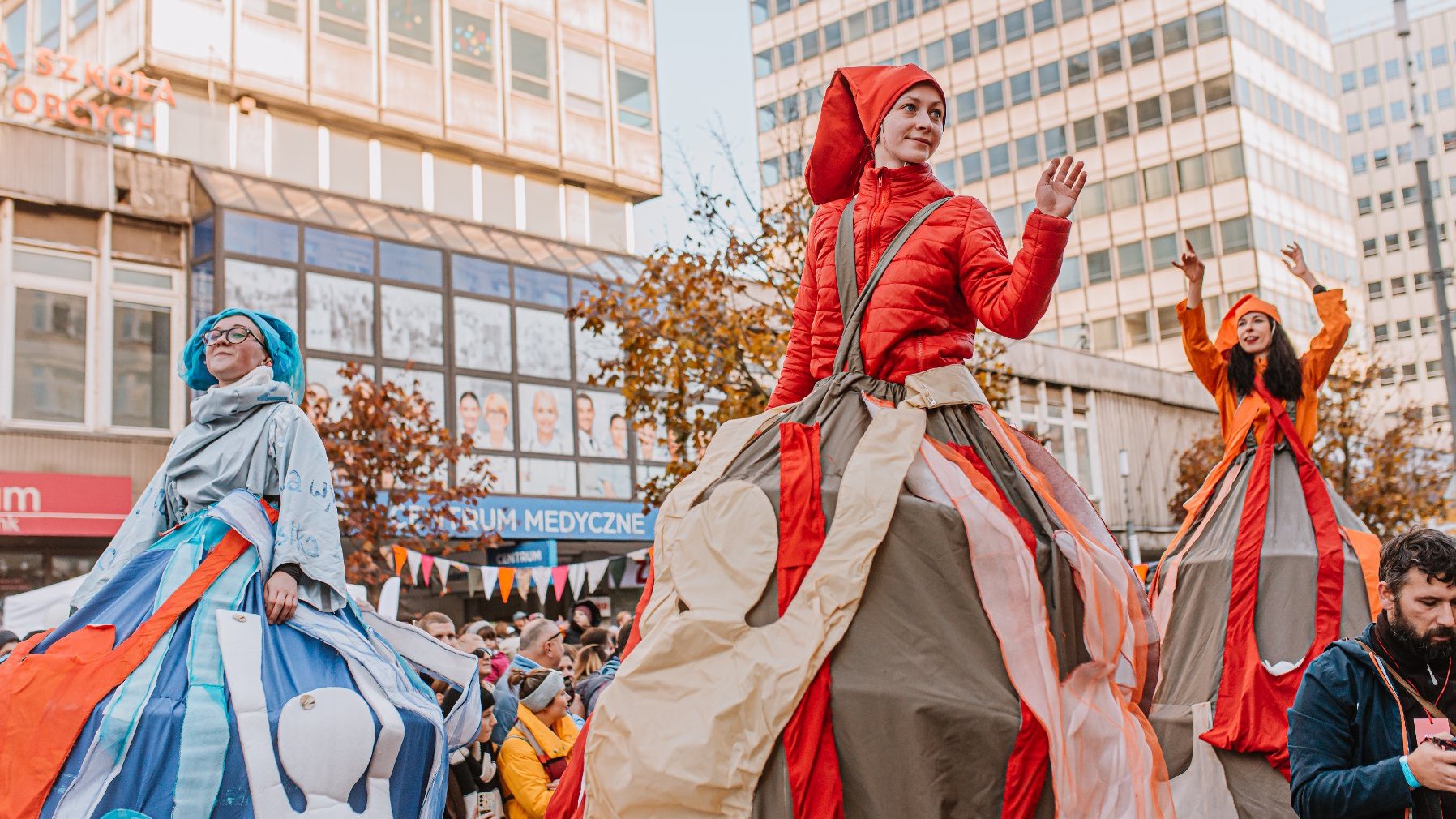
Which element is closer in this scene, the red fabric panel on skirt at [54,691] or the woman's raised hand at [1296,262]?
the red fabric panel on skirt at [54,691]

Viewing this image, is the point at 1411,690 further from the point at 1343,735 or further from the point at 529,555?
the point at 529,555

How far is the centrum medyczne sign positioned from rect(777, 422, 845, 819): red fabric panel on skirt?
19595 millimetres

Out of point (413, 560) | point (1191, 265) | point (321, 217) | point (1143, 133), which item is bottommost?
point (413, 560)

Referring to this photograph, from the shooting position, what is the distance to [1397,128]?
3009 inches

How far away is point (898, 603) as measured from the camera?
3.05m

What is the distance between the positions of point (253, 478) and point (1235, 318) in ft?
14.5

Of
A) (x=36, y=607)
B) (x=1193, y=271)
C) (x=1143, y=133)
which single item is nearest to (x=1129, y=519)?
(x=1143, y=133)

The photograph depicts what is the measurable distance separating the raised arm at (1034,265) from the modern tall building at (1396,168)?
74.5m

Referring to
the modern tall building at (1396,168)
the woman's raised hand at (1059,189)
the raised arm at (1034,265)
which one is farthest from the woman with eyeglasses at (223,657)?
the modern tall building at (1396,168)

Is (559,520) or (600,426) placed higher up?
(600,426)

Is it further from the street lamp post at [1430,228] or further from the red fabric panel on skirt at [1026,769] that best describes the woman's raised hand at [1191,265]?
the street lamp post at [1430,228]

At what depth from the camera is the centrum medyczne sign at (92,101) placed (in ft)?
66.5

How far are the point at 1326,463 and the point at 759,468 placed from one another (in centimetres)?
2356

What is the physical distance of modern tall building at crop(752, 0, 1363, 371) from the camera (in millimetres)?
41812
